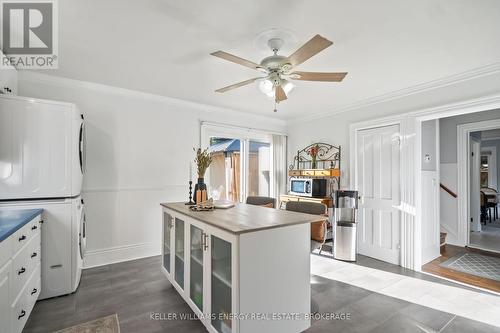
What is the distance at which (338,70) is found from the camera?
2.77m

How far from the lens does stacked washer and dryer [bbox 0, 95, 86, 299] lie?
2.21 meters

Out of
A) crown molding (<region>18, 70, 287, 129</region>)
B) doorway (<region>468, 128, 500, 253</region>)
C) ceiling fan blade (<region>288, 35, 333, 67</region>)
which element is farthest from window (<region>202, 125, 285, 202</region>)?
doorway (<region>468, 128, 500, 253</region>)

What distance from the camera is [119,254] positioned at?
344 cm

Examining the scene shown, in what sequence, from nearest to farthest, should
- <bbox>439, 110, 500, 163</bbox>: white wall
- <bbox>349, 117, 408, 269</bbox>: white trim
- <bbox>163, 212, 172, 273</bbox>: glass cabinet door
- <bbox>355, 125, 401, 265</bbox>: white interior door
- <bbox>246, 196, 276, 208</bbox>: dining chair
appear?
<bbox>163, 212, 172, 273</bbox>: glass cabinet door, <bbox>349, 117, 408, 269</bbox>: white trim, <bbox>355, 125, 401, 265</bbox>: white interior door, <bbox>246, 196, 276, 208</bbox>: dining chair, <bbox>439, 110, 500, 163</bbox>: white wall

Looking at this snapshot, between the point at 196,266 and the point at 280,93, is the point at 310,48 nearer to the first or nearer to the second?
the point at 280,93

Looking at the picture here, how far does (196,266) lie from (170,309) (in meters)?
0.63

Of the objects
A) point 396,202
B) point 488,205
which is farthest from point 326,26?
point 488,205


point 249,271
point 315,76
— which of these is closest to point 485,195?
point 315,76

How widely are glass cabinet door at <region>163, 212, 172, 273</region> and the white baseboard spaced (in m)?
1.08

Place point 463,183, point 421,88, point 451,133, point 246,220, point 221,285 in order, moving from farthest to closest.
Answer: point 451,133 → point 463,183 → point 421,88 → point 246,220 → point 221,285

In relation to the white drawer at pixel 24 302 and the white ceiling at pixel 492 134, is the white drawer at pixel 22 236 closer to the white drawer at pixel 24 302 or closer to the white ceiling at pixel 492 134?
the white drawer at pixel 24 302

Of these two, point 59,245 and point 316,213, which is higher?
point 316,213

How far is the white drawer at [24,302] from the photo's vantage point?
5.37ft

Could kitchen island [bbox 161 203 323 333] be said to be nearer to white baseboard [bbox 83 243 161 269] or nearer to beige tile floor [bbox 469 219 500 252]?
white baseboard [bbox 83 243 161 269]
